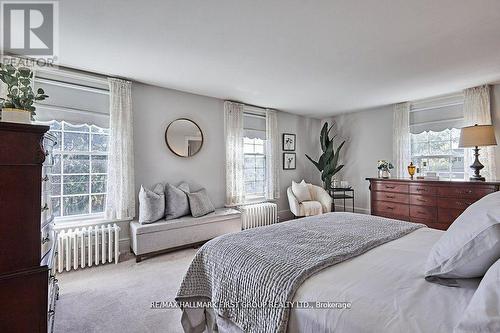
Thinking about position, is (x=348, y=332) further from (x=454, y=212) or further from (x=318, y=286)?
(x=454, y=212)

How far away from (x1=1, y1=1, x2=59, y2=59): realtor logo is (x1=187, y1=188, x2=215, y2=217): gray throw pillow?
236 cm

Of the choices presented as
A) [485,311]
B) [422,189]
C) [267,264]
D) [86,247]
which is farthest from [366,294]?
[422,189]

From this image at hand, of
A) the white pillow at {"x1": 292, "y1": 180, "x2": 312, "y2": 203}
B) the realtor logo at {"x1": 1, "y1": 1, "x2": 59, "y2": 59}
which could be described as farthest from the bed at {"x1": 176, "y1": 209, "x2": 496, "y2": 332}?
the white pillow at {"x1": 292, "y1": 180, "x2": 312, "y2": 203}

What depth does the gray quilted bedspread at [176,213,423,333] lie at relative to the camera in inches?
44.5

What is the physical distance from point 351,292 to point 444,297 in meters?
0.33

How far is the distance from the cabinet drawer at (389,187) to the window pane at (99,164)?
14.6 ft

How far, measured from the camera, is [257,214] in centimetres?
447

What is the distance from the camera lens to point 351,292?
3.18 feet

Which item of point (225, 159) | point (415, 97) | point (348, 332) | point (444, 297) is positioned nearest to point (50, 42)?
point (225, 159)

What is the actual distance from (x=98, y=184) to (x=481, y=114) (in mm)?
5775

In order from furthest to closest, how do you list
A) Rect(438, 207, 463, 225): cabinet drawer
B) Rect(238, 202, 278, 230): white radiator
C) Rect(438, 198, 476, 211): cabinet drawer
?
1. Rect(238, 202, 278, 230): white radiator
2. Rect(438, 207, 463, 225): cabinet drawer
3. Rect(438, 198, 476, 211): cabinet drawer

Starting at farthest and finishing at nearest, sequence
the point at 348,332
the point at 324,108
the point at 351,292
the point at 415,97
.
A: the point at 324,108 < the point at 415,97 < the point at 351,292 < the point at 348,332

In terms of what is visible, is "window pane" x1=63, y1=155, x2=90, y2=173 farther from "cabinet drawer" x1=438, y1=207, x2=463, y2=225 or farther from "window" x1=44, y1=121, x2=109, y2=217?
"cabinet drawer" x1=438, y1=207, x2=463, y2=225

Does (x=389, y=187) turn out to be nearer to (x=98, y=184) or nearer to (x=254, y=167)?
(x=254, y=167)
